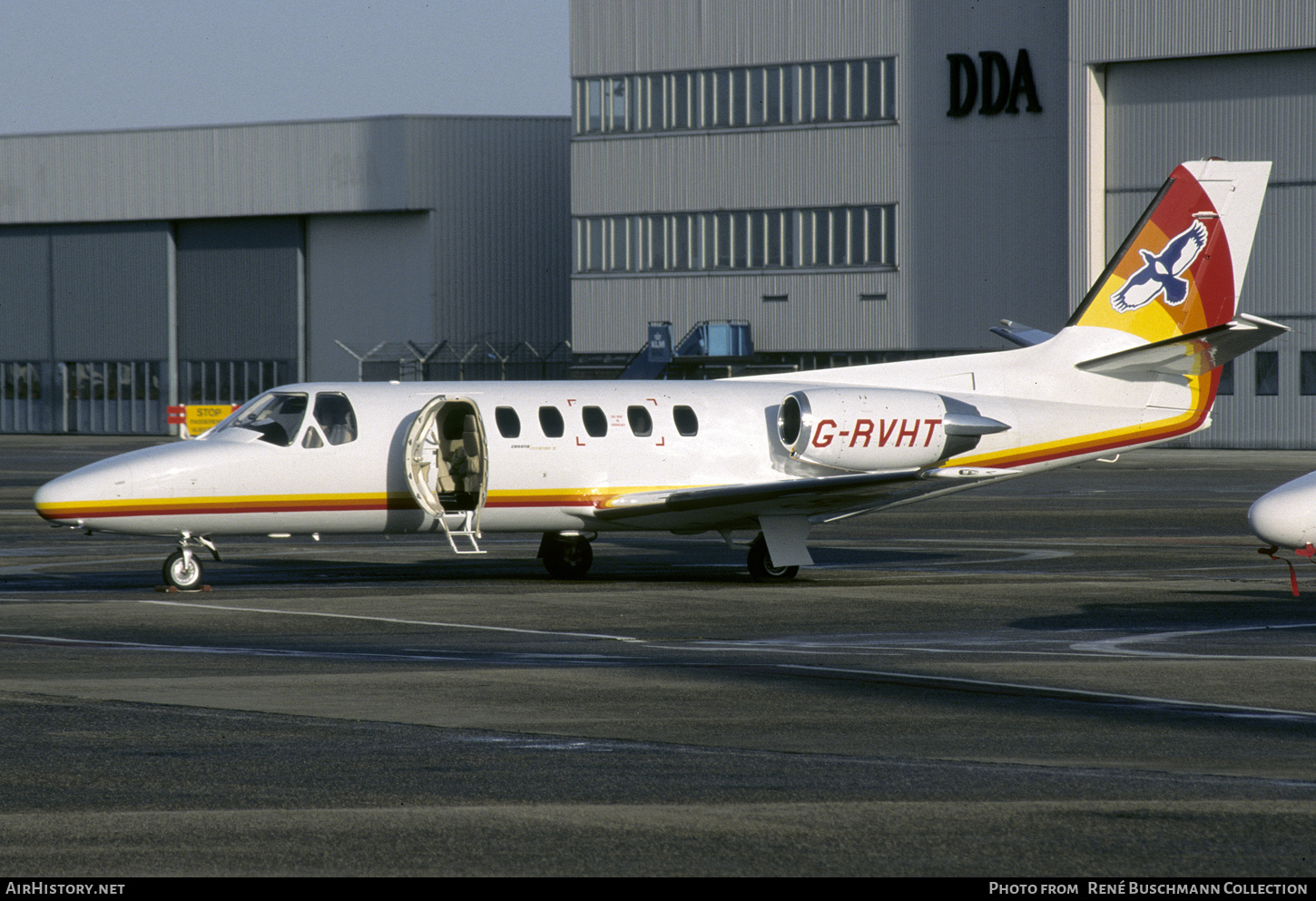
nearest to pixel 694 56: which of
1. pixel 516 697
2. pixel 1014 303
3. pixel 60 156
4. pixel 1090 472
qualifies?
pixel 1014 303

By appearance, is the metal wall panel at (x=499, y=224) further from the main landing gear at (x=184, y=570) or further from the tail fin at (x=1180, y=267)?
the main landing gear at (x=184, y=570)

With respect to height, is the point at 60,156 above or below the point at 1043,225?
above

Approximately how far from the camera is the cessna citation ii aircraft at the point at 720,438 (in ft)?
72.0

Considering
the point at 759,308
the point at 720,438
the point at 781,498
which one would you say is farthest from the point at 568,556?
the point at 759,308

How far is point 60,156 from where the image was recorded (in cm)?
8794

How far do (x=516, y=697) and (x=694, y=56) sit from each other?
61877 millimetres

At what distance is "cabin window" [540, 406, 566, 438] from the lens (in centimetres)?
2323

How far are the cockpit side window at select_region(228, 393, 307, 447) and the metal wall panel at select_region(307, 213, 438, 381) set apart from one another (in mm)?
59963

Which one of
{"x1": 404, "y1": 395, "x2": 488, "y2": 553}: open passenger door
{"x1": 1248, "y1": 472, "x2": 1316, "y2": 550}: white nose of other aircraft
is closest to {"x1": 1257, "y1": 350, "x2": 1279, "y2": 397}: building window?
{"x1": 404, "y1": 395, "x2": 488, "y2": 553}: open passenger door

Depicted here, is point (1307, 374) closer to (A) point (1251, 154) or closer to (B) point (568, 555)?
(A) point (1251, 154)

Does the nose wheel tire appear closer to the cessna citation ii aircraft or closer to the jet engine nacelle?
the cessna citation ii aircraft

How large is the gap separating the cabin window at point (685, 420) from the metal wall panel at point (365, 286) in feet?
195

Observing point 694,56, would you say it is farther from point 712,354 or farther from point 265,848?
point 265,848

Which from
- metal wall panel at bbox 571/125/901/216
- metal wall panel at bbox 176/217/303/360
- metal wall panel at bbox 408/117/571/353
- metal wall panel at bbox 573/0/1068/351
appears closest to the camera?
Result: metal wall panel at bbox 573/0/1068/351
